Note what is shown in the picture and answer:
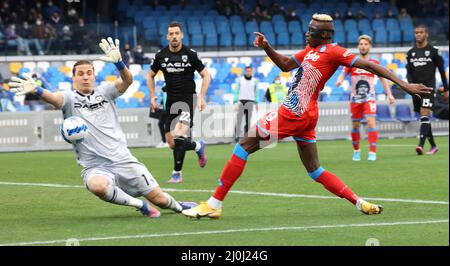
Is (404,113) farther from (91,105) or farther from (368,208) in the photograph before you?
(91,105)

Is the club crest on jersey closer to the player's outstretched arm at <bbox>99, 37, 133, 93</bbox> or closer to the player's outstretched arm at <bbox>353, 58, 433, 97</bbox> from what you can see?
the player's outstretched arm at <bbox>353, 58, 433, 97</bbox>

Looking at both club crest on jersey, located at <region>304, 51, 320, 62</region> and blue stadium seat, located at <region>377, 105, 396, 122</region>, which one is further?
blue stadium seat, located at <region>377, 105, 396, 122</region>

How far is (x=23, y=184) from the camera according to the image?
15.3 metres

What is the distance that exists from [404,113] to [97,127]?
2039cm

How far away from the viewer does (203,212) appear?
10.7m

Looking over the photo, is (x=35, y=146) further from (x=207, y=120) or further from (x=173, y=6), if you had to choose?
(x=173, y=6)

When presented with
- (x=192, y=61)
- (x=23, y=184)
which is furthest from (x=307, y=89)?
(x=23, y=184)

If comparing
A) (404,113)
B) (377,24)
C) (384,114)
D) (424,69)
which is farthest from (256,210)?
(377,24)

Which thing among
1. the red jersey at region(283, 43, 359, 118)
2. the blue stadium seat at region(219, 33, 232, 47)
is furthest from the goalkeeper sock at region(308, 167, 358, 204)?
the blue stadium seat at region(219, 33, 232, 47)

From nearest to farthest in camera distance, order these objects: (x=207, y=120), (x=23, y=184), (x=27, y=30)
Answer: (x=23, y=184)
(x=207, y=120)
(x=27, y=30)

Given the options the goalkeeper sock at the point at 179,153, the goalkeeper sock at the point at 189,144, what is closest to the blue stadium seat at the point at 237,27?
the goalkeeper sock at the point at 189,144

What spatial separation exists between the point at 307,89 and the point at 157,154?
1260cm

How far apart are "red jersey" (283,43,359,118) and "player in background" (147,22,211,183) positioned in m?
4.65

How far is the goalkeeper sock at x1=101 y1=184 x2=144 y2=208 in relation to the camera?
34.7ft
